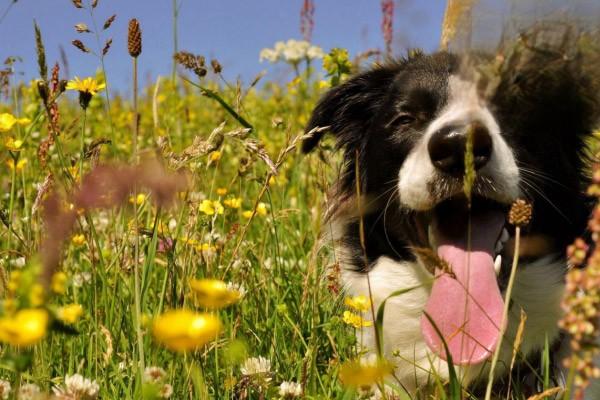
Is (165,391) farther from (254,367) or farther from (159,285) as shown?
(159,285)

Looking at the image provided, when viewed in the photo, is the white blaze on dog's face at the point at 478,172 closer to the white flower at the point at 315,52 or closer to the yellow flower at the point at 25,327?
the yellow flower at the point at 25,327

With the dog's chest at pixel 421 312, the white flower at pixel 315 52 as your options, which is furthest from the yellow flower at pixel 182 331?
the white flower at pixel 315 52

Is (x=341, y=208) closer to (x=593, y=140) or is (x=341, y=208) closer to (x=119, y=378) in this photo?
(x=593, y=140)

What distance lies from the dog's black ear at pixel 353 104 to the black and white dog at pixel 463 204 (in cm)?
8

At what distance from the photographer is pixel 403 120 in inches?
104

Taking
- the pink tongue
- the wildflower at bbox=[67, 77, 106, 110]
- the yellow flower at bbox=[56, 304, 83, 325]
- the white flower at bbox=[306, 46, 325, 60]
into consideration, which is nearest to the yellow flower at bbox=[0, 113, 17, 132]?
the wildflower at bbox=[67, 77, 106, 110]

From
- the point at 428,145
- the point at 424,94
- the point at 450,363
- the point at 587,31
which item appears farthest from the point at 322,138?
the point at 450,363

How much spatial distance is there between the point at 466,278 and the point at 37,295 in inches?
62.7

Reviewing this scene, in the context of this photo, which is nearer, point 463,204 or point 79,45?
point 79,45

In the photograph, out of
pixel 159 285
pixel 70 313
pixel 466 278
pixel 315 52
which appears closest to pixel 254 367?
pixel 466 278

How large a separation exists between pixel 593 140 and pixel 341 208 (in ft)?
3.47

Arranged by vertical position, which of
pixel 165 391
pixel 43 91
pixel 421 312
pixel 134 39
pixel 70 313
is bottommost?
pixel 421 312

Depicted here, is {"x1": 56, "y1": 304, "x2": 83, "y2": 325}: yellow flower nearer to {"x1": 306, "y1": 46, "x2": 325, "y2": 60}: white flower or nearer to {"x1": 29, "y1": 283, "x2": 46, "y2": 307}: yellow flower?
{"x1": 29, "y1": 283, "x2": 46, "y2": 307}: yellow flower

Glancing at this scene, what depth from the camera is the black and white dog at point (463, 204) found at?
79.7 inches
